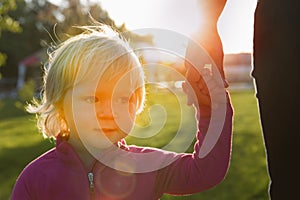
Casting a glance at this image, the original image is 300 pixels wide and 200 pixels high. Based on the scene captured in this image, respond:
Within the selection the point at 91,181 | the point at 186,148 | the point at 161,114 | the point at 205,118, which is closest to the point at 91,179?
the point at 91,181

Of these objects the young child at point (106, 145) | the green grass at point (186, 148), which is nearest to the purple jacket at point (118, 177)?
the young child at point (106, 145)

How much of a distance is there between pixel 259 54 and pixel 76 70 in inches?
22.6

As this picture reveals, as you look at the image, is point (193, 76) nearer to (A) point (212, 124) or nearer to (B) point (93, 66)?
(A) point (212, 124)

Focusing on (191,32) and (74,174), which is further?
(74,174)

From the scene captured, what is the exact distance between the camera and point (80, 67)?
75.4 inches

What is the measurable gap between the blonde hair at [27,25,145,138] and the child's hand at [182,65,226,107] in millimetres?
196

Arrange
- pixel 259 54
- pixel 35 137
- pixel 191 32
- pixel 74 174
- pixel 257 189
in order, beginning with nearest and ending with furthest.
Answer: pixel 259 54 → pixel 191 32 → pixel 74 174 → pixel 257 189 → pixel 35 137

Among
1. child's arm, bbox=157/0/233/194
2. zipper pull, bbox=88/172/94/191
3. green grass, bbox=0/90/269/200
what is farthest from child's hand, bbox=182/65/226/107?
green grass, bbox=0/90/269/200

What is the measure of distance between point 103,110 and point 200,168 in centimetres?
31

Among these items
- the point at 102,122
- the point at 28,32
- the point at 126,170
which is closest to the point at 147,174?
the point at 126,170

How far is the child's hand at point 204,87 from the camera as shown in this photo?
1.75 metres

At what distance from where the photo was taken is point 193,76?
176 cm

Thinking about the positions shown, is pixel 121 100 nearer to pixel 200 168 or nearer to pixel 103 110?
pixel 103 110

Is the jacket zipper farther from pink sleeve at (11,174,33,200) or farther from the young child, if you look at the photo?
pink sleeve at (11,174,33,200)
